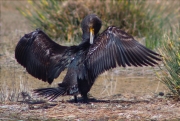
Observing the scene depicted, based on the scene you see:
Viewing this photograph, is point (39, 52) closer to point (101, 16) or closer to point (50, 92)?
point (50, 92)

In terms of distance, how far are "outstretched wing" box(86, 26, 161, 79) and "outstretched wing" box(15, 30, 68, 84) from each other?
567mm

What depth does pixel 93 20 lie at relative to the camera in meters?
8.41

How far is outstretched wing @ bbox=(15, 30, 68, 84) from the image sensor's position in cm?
816

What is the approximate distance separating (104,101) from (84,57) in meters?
0.73

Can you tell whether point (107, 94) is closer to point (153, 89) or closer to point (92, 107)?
point (153, 89)

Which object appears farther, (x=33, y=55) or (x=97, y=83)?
(x=97, y=83)

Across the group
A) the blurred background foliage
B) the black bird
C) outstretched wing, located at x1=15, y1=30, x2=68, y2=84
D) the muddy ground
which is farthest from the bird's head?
the blurred background foliage

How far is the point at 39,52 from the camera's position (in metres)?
8.24

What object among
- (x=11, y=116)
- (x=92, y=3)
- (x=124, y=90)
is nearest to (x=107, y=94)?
(x=124, y=90)

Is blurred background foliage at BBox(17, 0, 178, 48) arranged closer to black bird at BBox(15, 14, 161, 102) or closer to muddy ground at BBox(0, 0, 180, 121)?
muddy ground at BBox(0, 0, 180, 121)

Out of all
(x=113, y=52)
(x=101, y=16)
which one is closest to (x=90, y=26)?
(x=113, y=52)

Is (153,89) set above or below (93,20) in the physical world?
below

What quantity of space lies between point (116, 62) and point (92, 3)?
524 cm

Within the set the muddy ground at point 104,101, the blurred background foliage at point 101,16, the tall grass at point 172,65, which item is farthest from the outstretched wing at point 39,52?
the blurred background foliage at point 101,16
